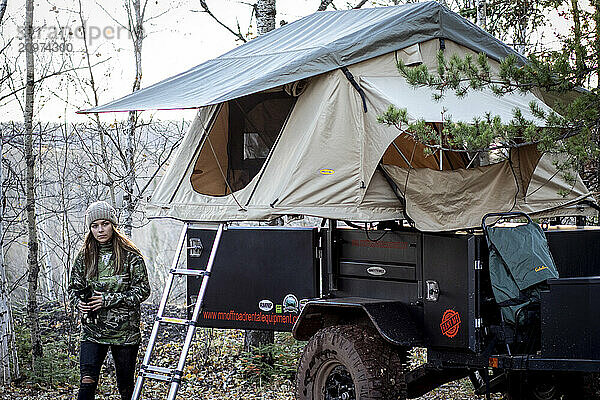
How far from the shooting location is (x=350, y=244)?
21.6 ft

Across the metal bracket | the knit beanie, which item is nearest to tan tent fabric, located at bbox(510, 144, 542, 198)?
the metal bracket

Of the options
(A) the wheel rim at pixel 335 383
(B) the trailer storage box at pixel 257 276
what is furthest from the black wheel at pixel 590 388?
(B) the trailer storage box at pixel 257 276

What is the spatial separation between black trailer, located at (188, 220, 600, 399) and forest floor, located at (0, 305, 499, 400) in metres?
1.73

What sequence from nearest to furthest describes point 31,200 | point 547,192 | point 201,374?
point 547,192 → point 31,200 → point 201,374

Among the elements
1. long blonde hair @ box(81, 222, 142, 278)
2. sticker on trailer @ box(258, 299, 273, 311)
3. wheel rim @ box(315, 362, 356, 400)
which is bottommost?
wheel rim @ box(315, 362, 356, 400)

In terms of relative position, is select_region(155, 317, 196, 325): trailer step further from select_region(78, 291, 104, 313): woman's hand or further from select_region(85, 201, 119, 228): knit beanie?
select_region(85, 201, 119, 228): knit beanie

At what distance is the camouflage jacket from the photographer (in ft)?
19.9

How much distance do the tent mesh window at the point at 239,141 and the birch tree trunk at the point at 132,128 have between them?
88.6 inches

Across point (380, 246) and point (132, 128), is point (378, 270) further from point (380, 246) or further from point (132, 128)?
point (132, 128)

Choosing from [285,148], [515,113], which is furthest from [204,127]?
[515,113]

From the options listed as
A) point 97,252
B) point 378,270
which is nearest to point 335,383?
point 378,270

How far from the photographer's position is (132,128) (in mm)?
10180

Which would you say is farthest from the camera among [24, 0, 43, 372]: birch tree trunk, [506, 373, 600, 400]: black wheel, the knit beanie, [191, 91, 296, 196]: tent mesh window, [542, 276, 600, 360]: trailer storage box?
[24, 0, 43, 372]: birch tree trunk

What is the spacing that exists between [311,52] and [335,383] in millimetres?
2604
